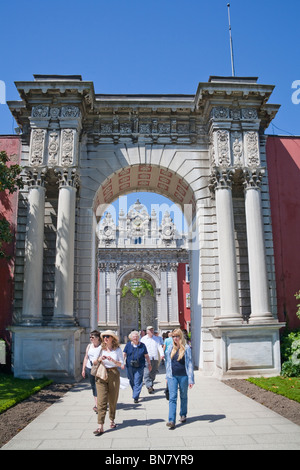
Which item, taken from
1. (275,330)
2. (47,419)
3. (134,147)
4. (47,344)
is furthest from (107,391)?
(134,147)

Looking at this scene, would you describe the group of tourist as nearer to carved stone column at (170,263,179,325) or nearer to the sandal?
the sandal

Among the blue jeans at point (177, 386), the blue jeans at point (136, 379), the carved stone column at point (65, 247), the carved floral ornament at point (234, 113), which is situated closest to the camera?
the blue jeans at point (177, 386)

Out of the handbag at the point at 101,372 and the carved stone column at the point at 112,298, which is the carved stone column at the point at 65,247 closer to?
the handbag at the point at 101,372

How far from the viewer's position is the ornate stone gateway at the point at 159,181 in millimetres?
13000

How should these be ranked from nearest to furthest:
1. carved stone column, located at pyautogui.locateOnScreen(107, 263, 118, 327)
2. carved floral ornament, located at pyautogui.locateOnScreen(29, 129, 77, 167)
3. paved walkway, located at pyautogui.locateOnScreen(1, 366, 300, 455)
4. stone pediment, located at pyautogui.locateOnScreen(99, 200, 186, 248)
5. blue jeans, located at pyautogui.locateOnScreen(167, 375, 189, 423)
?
paved walkway, located at pyautogui.locateOnScreen(1, 366, 300, 455) → blue jeans, located at pyautogui.locateOnScreen(167, 375, 189, 423) → carved floral ornament, located at pyautogui.locateOnScreen(29, 129, 77, 167) → carved stone column, located at pyautogui.locateOnScreen(107, 263, 118, 327) → stone pediment, located at pyautogui.locateOnScreen(99, 200, 186, 248)

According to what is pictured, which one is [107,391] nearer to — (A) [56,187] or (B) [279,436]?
(B) [279,436]

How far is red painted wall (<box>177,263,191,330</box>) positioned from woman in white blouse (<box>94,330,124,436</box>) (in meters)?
37.0

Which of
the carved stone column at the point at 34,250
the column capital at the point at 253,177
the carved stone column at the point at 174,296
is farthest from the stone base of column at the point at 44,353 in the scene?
the carved stone column at the point at 174,296

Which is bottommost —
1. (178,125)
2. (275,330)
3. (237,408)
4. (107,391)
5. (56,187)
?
(237,408)

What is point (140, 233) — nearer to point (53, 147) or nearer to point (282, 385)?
point (53, 147)

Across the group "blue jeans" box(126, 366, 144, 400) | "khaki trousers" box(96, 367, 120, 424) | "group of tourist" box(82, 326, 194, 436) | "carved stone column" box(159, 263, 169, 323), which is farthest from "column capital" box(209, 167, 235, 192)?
"carved stone column" box(159, 263, 169, 323)

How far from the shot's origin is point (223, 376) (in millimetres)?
12711

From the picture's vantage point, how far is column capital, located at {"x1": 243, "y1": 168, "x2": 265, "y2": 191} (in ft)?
47.7

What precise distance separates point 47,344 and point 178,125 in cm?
974
